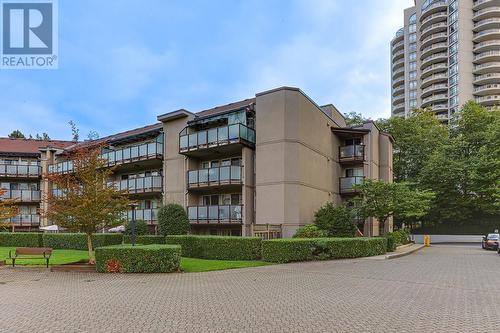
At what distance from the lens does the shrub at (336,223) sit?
23.1m

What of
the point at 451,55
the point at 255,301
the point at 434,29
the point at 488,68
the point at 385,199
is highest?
the point at 434,29

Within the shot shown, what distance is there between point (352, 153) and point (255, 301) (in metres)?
22.6

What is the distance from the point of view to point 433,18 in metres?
89.4

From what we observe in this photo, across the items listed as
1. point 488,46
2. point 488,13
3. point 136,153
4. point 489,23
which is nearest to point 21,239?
point 136,153

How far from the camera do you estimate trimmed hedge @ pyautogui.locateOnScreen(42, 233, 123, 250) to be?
25.7 m

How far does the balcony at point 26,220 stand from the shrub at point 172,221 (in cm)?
2090

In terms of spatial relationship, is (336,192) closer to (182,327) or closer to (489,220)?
(489,220)

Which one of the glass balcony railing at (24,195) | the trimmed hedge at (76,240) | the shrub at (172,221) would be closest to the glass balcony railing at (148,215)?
the trimmed hedge at (76,240)

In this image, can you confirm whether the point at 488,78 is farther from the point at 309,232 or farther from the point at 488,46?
the point at 309,232

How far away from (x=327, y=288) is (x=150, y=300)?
5003mm

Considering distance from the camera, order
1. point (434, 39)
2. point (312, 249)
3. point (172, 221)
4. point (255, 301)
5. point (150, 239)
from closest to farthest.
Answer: point (255, 301) < point (312, 249) < point (150, 239) < point (172, 221) < point (434, 39)

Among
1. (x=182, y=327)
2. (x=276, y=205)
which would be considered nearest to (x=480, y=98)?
(x=276, y=205)

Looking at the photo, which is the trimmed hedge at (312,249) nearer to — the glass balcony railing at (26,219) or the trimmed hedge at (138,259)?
the trimmed hedge at (138,259)

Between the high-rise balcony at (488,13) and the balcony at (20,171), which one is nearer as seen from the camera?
the balcony at (20,171)
